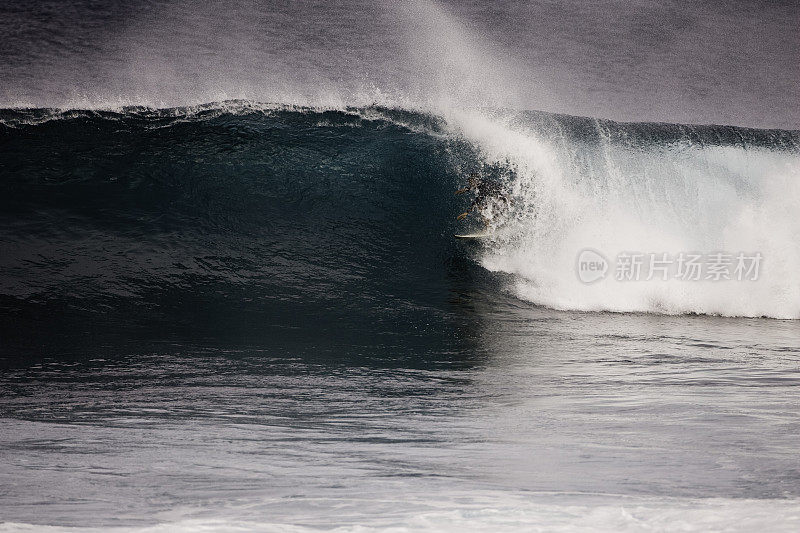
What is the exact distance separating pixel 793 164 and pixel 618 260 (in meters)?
4.94

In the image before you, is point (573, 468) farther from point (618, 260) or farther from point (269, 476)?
point (618, 260)

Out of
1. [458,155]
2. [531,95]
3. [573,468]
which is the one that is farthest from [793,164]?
[573,468]

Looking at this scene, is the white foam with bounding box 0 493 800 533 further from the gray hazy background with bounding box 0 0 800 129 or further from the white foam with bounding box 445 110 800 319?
the gray hazy background with bounding box 0 0 800 129

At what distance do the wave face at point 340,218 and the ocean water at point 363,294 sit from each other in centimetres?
3

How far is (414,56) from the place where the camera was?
1082 centimetres

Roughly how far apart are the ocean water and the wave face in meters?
0.03

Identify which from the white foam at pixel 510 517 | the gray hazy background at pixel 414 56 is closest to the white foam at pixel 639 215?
the gray hazy background at pixel 414 56

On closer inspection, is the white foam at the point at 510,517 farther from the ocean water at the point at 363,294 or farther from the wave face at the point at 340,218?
the wave face at the point at 340,218

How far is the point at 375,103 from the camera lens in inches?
310

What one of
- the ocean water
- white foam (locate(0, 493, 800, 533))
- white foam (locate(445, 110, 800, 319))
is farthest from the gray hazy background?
white foam (locate(0, 493, 800, 533))

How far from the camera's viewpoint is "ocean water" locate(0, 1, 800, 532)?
6.50ft

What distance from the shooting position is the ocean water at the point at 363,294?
1980mm

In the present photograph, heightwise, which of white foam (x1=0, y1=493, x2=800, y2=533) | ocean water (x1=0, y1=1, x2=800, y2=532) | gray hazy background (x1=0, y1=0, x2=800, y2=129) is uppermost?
gray hazy background (x1=0, y1=0, x2=800, y2=129)

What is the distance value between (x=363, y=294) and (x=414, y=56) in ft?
22.8
